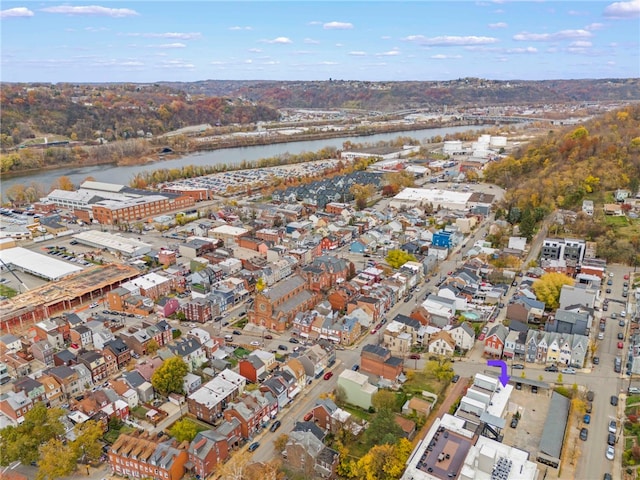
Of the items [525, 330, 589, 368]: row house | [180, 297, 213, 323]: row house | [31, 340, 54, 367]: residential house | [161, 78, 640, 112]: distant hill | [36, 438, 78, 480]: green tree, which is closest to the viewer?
[36, 438, 78, 480]: green tree

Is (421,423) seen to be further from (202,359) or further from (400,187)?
(400,187)

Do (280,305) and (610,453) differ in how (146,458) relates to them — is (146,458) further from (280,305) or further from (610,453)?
(610,453)

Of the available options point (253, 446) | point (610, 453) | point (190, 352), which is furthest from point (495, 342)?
point (190, 352)

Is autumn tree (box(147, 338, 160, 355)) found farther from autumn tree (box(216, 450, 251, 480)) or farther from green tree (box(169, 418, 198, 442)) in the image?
autumn tree (box(216, 450, 251, 480))

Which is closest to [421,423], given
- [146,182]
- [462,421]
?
[462,421]

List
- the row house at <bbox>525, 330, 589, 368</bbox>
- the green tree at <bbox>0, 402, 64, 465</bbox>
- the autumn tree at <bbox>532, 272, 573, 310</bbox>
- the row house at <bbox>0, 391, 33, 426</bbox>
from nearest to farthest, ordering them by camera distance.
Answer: the green tree at <bbox>0, 402, 64, 465</bbox>, the row house at <bbox>0, 391, 33, 426</bbox>, the row house at <bbox>525, 330, 589, 368</bbox>, the autumn tree at <bbox>532, 272, 573, 310</bbox>

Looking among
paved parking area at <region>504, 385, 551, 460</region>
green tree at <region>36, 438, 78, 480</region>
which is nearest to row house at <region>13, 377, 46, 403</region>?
green tree at <region>36, 438, 78, 480</region>
